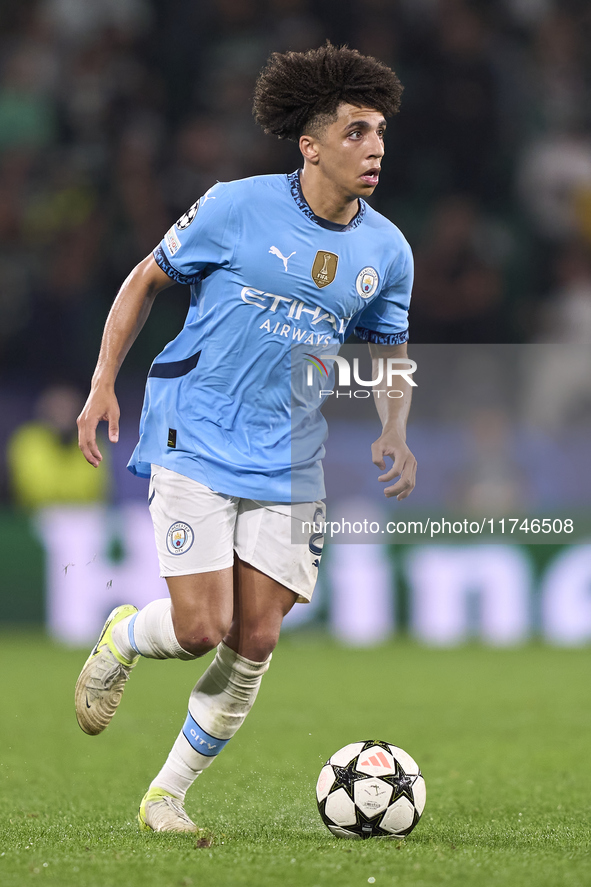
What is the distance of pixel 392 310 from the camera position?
4312mm

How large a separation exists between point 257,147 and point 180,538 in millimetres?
7473

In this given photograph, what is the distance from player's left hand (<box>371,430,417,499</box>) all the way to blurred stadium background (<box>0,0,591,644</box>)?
4735 millimetres

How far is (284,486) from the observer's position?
4035 mm

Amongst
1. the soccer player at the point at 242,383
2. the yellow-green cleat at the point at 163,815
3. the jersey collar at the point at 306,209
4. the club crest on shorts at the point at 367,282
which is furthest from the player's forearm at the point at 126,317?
the yellow-green cleat at the point at 163,815

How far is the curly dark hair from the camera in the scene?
400 centimetres

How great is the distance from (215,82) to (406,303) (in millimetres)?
7439

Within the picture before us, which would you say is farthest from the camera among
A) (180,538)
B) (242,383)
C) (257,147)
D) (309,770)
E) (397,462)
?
(257,147)

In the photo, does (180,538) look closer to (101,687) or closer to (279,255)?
(101,687)

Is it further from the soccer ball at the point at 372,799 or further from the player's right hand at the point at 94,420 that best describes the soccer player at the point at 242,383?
the soccer ball at the point at 372,799

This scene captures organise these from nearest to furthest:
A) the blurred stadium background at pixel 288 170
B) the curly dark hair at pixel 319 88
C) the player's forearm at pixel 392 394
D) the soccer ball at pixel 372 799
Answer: the soccer ball at pixel 372 799 → the curly dark hair at pixel 319 88 → the player's forearm at pixel 392 394 → the blurred stadium background at pixel 288 170

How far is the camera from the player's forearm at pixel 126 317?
3.92 meters

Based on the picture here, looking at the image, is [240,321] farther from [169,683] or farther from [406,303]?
[169,683]

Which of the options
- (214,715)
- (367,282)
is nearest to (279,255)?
(367,282)

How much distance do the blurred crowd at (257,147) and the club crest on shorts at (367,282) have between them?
608 cm
